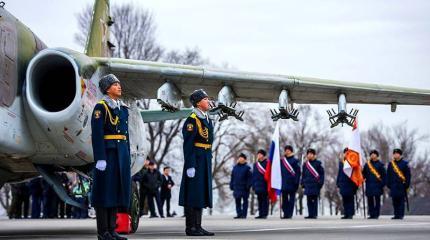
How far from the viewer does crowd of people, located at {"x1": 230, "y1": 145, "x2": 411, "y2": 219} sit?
68.4 ft

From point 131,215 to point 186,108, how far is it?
355cm

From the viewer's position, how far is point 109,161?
904cm

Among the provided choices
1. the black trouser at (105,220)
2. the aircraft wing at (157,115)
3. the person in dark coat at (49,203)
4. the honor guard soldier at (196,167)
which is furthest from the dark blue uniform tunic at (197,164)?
the person in dark coat at (49,203)

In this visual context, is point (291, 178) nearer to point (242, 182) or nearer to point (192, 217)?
point (242, 182)

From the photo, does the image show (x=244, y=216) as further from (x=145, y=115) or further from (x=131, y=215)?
(x=131, y=215)

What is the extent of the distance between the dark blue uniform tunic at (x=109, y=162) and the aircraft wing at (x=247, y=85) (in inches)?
121

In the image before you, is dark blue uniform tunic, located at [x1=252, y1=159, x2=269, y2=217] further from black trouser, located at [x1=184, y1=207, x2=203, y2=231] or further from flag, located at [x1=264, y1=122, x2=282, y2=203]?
black trouser, located at [x1=184, y1=207, x2=203, y2=231]

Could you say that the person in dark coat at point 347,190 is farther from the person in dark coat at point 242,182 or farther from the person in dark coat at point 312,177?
the person in dark coat at point 242,182

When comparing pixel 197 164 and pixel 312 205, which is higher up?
pixel 197 164

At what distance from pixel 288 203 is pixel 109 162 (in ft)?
45.9

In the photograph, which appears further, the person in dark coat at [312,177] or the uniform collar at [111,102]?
the person in dark coat at [312,177]

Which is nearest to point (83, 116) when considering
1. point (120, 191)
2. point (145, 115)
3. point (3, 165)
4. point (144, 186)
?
point (3, 165)

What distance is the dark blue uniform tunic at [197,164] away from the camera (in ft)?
34.9

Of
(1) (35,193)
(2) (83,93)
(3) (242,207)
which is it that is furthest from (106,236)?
(1) (35,193)
